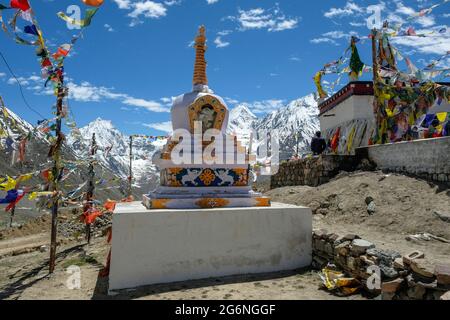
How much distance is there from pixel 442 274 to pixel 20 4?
6739 mm

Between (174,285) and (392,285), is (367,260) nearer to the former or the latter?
(392,285)

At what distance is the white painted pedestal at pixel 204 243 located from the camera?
524cm

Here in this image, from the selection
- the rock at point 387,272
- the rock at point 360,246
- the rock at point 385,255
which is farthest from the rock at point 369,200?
the rock at point 387,272

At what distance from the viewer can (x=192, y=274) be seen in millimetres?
5562

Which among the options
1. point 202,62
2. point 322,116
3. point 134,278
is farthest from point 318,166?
point 322,116

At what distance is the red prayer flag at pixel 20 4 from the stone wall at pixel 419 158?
8549 mm

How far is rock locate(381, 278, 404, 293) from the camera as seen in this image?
403 centimetres

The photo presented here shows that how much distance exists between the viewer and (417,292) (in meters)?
3.75

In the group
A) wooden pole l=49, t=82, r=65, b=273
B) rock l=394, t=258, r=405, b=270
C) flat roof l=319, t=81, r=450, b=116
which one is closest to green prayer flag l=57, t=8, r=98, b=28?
wooden pole l=49, t=82, r=65, b=273

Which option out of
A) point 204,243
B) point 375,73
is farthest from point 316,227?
point 375,73

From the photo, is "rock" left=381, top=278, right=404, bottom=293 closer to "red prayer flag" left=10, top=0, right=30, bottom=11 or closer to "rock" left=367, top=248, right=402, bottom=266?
"rock" left=367, top=248, right=402, bottom=266

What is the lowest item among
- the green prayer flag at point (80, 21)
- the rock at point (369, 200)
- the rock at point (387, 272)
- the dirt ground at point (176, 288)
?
the dirt ground at point (176, 288)

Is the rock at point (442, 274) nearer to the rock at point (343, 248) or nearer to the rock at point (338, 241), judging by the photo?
the rock at point (343, 248)

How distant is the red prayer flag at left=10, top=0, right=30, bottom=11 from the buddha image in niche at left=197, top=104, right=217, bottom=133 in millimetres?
3471
